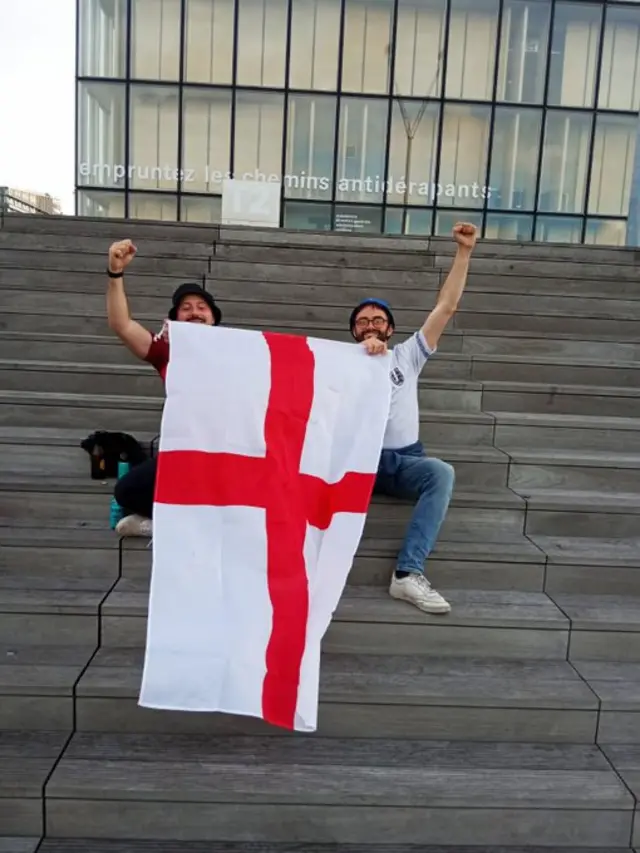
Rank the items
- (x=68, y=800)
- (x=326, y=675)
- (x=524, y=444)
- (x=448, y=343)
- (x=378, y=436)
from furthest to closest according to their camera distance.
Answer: (x=448, y=343) → (x=524, y=444) → (x=378, y=436) → (x=326, y=675) → (x=68, y=800)

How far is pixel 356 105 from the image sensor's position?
12562mm

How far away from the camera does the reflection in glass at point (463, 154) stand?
1263cm

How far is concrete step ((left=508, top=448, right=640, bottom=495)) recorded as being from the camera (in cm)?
381

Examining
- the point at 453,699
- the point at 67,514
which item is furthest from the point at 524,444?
the point at 67,514

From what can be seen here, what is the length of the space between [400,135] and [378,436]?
1115cm

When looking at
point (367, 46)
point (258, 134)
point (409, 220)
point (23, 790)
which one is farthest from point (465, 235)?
point (367, 46)

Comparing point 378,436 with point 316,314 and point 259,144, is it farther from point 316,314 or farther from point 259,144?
point 259,144

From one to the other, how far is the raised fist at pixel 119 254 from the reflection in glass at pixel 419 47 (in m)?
11.1

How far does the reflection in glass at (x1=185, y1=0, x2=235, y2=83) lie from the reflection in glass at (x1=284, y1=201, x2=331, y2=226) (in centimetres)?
243

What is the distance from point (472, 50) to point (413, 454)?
11.8 metres

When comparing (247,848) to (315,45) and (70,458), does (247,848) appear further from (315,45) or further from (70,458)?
(315,45)

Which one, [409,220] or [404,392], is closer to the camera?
[404,392]

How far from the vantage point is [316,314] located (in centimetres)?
548

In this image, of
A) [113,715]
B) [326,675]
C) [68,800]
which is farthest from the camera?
[326,675]
